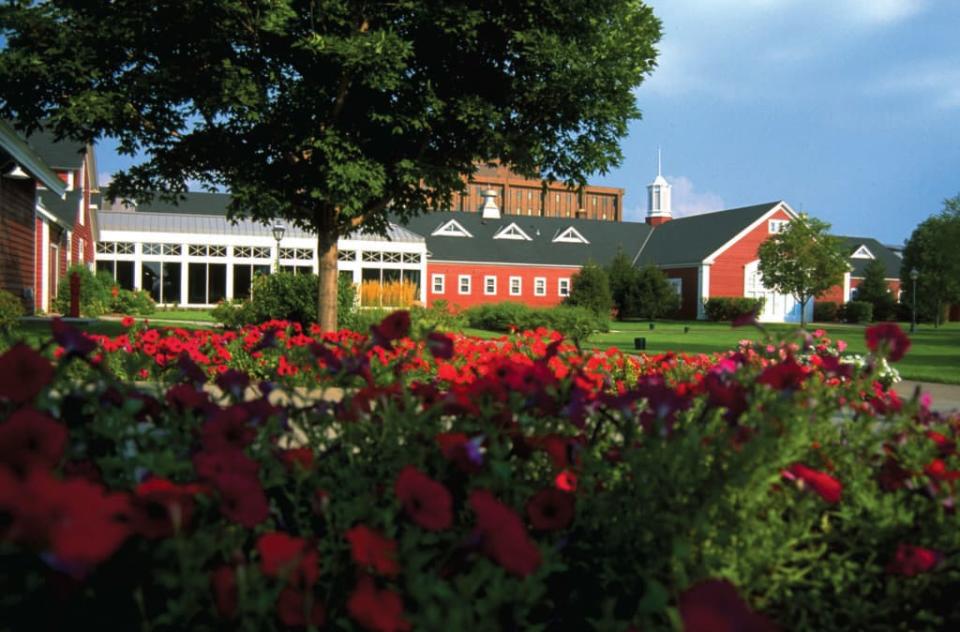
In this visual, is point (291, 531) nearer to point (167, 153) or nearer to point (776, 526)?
point (776, 526)

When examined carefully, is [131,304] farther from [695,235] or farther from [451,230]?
[695,235]

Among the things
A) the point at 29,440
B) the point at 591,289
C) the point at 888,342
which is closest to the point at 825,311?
the point at 591,289

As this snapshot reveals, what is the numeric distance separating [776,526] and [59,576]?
1.49 metres

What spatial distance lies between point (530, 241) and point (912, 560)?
48.5 m

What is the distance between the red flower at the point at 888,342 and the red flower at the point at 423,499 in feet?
4.72

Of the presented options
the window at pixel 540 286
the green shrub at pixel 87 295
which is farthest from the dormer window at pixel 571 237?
the green shrub at pixel 87 295

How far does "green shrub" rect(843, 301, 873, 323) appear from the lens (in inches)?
1932

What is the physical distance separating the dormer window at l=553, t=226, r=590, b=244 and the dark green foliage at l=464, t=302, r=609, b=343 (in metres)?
22.2

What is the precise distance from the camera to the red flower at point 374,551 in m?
1.39

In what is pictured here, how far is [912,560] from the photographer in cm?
165

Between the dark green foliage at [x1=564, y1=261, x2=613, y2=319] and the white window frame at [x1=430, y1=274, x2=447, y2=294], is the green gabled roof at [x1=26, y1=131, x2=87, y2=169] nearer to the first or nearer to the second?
the dark green foliage at [x1=564, y1=261, x2=613, y2=319]

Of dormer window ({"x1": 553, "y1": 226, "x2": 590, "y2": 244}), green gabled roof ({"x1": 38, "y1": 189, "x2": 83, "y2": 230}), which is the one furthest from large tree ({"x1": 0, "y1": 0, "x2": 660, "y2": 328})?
dormer window ({"x1": 553, "y1": 226, "x2": 590, "y2": 244})

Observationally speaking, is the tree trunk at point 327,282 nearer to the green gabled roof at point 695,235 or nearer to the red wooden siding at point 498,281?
the red wooden siding at point 498,281

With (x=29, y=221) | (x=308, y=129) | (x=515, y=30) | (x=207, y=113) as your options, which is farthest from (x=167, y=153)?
(x=29, y=221)
